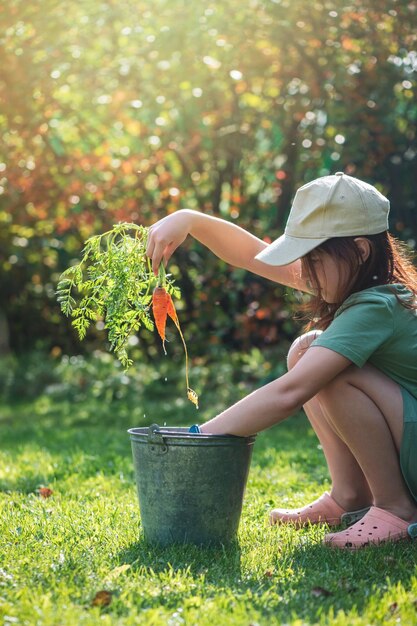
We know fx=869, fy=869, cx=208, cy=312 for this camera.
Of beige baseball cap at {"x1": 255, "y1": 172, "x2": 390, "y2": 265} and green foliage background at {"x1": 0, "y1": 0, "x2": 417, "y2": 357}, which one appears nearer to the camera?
beige baseball cap at {"x1": 255, "y1": 172, "x2": 390, "y2": 265}

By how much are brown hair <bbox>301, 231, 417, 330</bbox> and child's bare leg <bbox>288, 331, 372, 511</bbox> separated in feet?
0.47

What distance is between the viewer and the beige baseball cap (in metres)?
2.60

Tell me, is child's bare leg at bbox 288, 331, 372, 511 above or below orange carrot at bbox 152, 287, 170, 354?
below

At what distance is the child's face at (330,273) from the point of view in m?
2.65

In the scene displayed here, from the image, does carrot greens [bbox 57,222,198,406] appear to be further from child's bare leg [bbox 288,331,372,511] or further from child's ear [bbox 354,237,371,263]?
child's ear [bbox 354,237,371,263]

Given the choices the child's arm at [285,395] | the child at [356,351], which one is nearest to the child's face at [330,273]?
the child at [356,351]

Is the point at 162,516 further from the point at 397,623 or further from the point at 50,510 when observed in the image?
the point at 397,623

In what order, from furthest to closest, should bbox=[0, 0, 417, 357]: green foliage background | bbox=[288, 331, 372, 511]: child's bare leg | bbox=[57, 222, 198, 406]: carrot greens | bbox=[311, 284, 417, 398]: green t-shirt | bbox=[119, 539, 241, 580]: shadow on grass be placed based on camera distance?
1. bbox=[0, 0, 417, 357]: green foliage background
2. bbox=[288, 331, 372, 511]: child's bare leg
3. bbox=[57, 222, 198, 406]: carrot greens
4. bbox=[311, 284, 417, 398]: green t-shirt
5. bbox=[119, 539, 241, 580]: shadow on grass

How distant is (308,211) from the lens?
263cm

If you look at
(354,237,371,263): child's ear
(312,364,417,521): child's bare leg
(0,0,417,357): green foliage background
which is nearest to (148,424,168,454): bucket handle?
(312,364,417,521): child's bare leg

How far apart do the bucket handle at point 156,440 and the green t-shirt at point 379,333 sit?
52 cm

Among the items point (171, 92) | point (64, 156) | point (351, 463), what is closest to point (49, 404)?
point (64, 156)

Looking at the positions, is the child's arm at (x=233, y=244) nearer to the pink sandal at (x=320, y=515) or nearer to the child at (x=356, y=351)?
the child at (x=356, y=351)

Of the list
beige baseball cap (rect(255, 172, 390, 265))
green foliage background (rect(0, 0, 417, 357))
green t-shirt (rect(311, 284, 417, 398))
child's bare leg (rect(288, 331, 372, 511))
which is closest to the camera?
green t-shirt (rect(311, 284, 417, 398))
